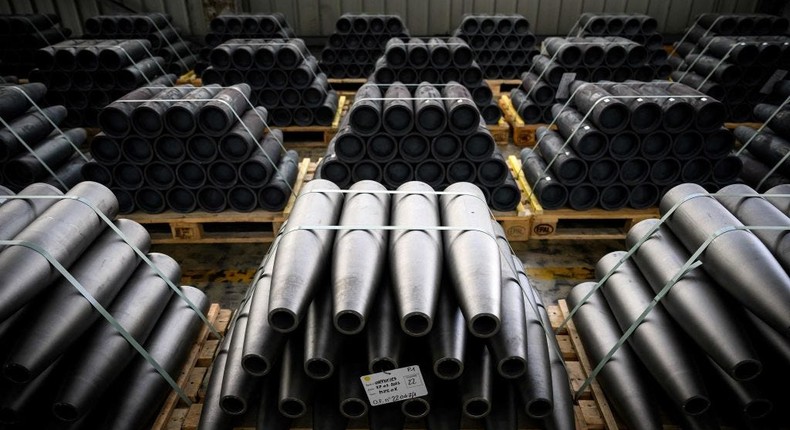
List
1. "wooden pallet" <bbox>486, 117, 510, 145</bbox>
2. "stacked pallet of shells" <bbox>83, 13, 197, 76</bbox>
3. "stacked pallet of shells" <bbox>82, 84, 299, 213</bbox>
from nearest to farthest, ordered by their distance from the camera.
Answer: "stacked pallet of shells" <bbox>82, 84, 299, 213</bbox>
"wooden pallet" <bbox>486, 117, 510, 145</bbox>
"stacked pallet of shells" <bbox>83, 13, 197, 76</bbox>

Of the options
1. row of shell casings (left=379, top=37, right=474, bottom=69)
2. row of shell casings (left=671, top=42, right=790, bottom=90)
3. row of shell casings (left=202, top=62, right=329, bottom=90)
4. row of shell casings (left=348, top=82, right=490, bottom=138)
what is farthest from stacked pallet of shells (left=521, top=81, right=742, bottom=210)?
row of shell casings (left=202, top=62, right=329, bottom=90)

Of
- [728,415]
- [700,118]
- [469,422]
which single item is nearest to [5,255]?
[469,422]

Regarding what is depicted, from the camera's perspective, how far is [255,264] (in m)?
5.02

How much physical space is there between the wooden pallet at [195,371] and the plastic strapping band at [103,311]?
0.06 m

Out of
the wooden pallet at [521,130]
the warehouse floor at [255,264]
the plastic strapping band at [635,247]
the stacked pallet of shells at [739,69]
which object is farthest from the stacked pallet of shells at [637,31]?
the plastic strapping band at [635,247]

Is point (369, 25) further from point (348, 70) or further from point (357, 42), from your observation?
point (348, 70)

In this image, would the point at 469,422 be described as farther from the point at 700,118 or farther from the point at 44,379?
the point at 700,118

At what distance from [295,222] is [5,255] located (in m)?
1.38

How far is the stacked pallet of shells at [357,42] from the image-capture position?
29.7 feet

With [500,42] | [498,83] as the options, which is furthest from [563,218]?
[500,42]

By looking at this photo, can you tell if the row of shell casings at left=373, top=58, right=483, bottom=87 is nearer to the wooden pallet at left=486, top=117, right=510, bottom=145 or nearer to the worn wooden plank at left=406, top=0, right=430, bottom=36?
the wooden pallet at left=486, top=117, right=510, bottom=145

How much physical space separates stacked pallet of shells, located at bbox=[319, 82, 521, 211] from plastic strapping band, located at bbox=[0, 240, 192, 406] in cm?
283

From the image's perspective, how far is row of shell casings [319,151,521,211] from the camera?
4.91 m

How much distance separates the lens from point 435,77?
714 centimetres
